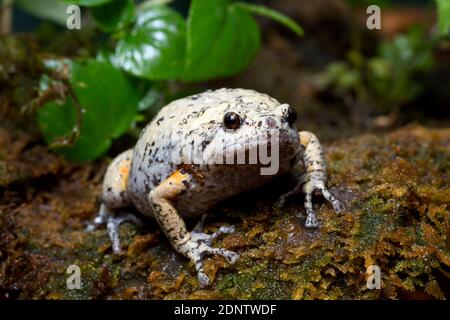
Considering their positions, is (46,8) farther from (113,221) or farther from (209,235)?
(209,235)

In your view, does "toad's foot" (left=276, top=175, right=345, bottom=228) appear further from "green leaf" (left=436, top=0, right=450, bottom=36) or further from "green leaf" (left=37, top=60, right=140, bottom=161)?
"green leaf" (left=37, top=60, right=140, bottom=161)

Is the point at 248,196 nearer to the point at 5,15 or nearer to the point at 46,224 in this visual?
the point at 46,224

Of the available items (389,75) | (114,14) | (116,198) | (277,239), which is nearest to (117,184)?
(116,198)

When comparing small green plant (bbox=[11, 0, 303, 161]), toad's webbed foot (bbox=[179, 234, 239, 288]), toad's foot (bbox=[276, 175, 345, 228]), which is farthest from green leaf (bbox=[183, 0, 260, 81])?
toad's webbed foot (bbox=[179, 234, 239, 288])

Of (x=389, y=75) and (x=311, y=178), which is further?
(x=389, y=75)

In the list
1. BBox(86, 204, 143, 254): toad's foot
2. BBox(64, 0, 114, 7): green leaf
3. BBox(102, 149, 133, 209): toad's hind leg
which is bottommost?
BBox(86, 204, 143, 254): toad's foot

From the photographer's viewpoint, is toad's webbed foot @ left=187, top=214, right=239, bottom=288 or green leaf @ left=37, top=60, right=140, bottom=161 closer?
toad's webbed foot @ left=187, top=214, right=239, bottom=288
